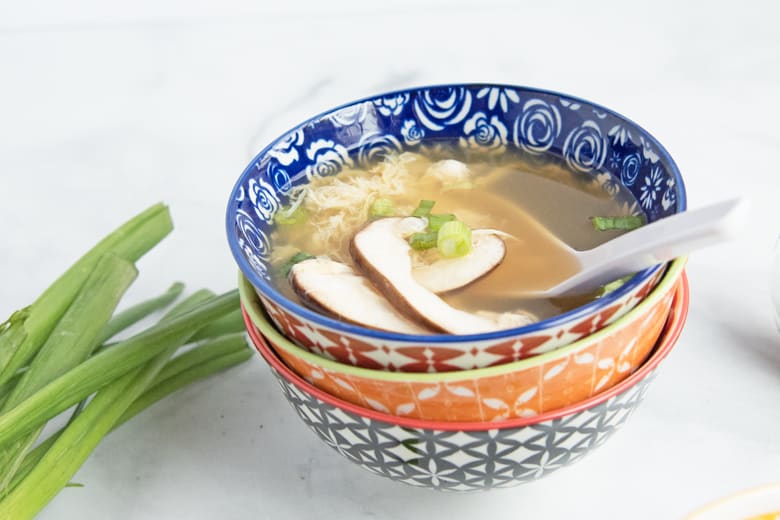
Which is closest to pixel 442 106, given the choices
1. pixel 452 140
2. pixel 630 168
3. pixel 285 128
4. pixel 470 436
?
pixel 452 140

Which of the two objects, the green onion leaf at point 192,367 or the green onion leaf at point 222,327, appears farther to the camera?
the green onion leaf at point 222,327

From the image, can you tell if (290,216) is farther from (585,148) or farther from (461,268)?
(585,148)

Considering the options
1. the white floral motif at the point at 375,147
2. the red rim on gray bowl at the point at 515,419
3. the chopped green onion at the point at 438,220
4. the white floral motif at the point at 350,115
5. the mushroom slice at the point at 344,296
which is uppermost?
the white floral motif at the point at 350,115

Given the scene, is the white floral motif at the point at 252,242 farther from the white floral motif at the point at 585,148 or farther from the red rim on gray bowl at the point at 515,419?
the white floral motif at the point at 585,148

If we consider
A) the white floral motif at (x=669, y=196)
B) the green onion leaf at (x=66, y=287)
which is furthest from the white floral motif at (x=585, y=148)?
the green onion leaf at (x=66, y=287)

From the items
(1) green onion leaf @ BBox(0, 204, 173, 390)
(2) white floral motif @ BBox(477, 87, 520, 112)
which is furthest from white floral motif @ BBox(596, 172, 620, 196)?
(1) green onion leaf @ BBox(0, 204, 173, 390)

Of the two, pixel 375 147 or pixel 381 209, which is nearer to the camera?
pixel 381 209
